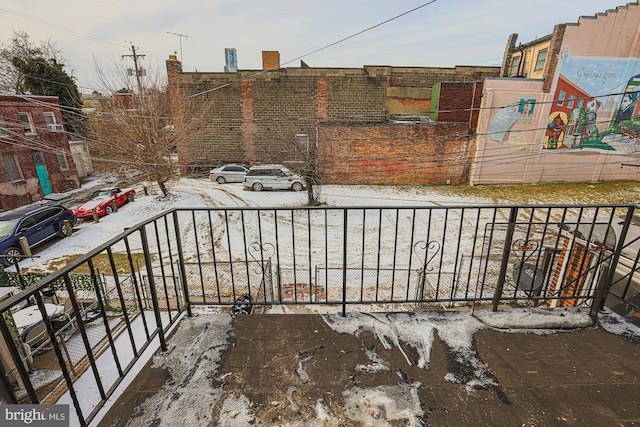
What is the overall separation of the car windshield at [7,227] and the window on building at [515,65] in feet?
83.4

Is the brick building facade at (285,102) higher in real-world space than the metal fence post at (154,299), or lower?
higher

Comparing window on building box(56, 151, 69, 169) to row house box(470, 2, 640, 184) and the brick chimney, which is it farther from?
row house box(470, 2, 640, 184)

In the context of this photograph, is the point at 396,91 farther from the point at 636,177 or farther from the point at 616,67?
the point at 636,177

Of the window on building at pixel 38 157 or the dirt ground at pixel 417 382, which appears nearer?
the dirt ground at pixel 417 382

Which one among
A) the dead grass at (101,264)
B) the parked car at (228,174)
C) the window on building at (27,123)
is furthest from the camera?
the parked car at (228,174)

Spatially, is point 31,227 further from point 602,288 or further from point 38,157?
point 602,288

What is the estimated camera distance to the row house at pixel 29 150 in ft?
48.4

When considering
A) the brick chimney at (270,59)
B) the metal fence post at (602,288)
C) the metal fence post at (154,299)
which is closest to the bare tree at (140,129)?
the brick chimney at (270,59)

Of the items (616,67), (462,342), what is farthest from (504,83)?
(462,342)

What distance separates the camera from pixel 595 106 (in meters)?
15.4

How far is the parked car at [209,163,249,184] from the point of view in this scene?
57.5 feet

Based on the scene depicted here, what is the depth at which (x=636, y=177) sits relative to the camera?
16781 mm

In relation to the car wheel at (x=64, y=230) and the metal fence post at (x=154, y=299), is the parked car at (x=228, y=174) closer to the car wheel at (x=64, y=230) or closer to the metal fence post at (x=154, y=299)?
the car wheel at (x=64, y=230)

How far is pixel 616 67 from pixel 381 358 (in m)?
21.2
